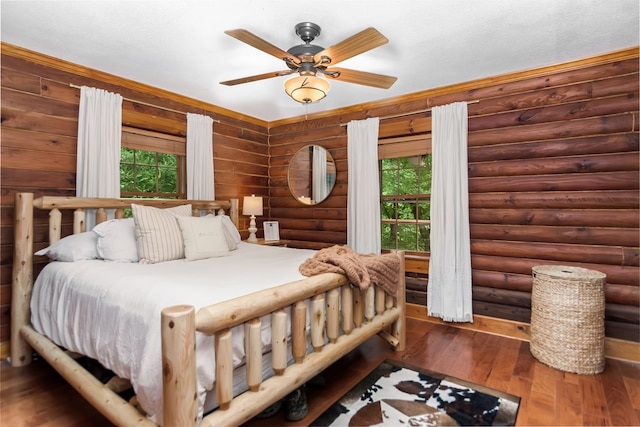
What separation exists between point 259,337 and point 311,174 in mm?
3103

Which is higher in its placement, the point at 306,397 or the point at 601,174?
the point at 601,174

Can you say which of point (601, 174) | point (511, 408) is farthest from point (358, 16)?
point (511, 408)

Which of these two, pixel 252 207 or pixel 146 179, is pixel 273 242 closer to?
pixel 252 207

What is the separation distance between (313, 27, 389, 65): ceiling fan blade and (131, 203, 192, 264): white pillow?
170 centimetres

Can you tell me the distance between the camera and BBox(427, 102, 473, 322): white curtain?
3.22 metres

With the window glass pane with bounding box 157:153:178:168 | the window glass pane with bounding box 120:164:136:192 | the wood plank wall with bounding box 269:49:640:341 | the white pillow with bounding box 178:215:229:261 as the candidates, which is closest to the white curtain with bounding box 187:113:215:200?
the window glass pane with bounding box 157:153:178:168

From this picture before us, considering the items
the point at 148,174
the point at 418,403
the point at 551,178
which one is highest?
the point at 148,174

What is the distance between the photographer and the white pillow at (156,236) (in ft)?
8.32

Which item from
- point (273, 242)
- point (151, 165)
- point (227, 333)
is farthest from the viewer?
point (273, 242)

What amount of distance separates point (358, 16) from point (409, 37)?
0.48 metres

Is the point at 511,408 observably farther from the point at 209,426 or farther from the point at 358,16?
the point at 358,16

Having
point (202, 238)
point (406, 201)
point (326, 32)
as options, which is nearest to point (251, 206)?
point (202, 238)

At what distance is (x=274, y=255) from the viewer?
2863 millimetres

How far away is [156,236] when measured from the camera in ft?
8.55
